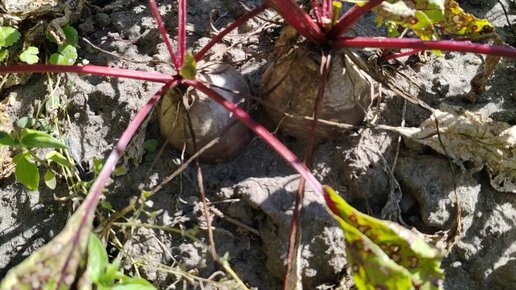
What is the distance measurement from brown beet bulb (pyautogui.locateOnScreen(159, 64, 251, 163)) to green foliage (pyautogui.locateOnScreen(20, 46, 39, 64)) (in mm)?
500

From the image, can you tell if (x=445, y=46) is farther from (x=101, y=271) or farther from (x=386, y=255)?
(x=101, y=271)

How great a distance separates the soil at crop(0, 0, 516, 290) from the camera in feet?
5.20

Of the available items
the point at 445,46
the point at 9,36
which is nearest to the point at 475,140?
the point at 445,46

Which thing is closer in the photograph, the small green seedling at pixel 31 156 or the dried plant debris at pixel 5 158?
the small green seedling at pixel 31 156

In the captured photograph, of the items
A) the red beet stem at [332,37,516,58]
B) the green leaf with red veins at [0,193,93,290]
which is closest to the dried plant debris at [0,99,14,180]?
the green leaf with red veins at [0,193,93,290]

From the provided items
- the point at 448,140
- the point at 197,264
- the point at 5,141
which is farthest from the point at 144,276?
the point at 448,140

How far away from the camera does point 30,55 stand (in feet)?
6.27

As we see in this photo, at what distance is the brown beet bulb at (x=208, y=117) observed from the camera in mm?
1646

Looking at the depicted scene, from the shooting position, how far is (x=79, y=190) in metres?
1.72

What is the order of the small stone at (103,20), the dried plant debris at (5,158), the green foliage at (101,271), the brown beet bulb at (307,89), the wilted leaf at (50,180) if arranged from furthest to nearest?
the small stone at (103,20)
the dried plant debris at (5,158)
the wilted leaf at (50,180)
the brown beet bulb at (307,89)
the green foliage at (101,271)

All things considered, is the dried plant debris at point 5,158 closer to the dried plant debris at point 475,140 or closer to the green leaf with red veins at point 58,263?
the green leaf with red veins at point 58,263

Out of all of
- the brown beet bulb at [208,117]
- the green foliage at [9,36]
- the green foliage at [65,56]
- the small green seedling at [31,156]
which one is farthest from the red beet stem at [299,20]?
the green foliage at [9,36]

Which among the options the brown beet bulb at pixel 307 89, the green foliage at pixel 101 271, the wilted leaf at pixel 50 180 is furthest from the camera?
the wilted leaf at pixel 50 180

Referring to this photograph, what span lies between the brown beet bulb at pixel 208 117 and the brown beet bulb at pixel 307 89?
0.10m
